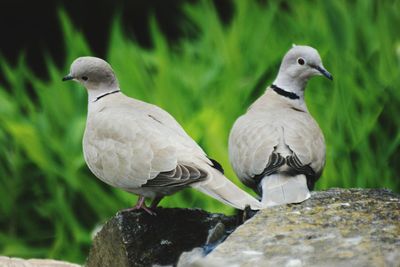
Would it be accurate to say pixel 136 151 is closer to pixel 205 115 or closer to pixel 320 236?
pixel 320 236

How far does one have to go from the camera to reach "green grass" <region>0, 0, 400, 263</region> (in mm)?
4094

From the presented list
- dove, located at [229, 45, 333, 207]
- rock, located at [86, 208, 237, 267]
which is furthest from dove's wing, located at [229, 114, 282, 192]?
rock, located at [86, 208, 237, 267]

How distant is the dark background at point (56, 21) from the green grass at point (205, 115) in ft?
6.72

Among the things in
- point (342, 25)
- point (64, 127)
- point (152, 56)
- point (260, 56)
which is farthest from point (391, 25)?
point (64, 127)

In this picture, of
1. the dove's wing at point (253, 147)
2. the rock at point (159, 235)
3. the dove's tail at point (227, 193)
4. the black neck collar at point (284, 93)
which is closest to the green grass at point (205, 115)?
the black neck collar at point (284, 93)

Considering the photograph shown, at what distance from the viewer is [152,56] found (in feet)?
19.3

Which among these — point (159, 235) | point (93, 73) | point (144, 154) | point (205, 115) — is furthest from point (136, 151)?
point (205, 115)

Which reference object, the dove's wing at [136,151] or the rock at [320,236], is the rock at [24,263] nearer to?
the dove's wing at [136,151]

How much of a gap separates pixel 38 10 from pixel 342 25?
10.2 feet

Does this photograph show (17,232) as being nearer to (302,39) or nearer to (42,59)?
(302,39)

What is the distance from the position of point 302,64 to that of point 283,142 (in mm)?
488

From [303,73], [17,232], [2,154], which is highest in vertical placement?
[303,73]

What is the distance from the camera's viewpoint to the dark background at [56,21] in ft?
23.9

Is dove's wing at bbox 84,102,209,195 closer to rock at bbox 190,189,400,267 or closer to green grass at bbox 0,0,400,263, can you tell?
rock at bbox 190,189,400,267
